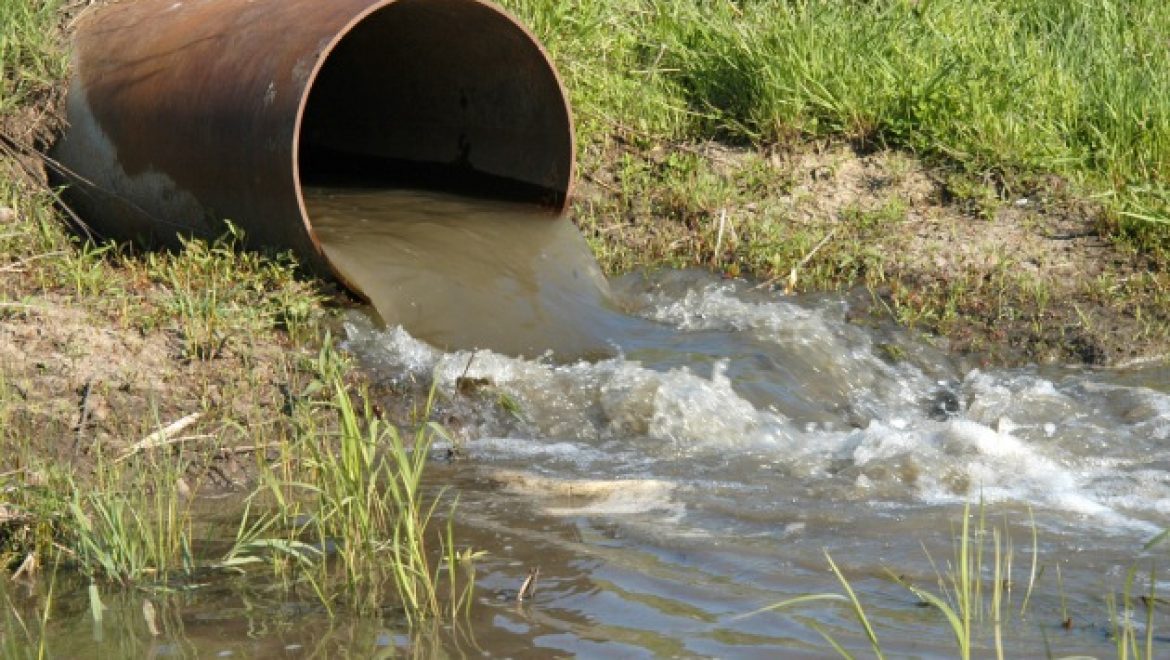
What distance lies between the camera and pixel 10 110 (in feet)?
21.2

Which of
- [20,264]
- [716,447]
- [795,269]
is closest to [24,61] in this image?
[20,264]

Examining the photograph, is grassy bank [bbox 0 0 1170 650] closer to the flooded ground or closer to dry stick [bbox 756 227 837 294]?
dry stick [bbox 756 227 837 294]

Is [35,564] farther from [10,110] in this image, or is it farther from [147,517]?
[10,110]

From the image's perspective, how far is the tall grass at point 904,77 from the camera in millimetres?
6930

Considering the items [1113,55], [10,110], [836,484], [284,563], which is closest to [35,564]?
[284,563]

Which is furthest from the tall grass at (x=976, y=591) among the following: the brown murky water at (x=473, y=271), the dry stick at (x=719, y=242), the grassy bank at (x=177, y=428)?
the dry stick at (x=719, y=242)

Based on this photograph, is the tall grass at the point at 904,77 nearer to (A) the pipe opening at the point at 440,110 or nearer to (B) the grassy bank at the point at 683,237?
(B) the grassy bank at the point at 683,237

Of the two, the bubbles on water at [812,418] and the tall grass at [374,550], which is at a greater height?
the tall grass at [374,550]

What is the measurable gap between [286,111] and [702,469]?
78.8 inches

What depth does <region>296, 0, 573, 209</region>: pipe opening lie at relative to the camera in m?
6.53

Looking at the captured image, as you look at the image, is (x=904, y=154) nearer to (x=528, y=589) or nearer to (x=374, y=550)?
(x=528, y=589)

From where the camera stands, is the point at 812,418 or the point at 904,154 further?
the point at 904,154

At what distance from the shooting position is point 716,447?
488 cm

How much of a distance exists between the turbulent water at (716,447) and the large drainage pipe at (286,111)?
352 millimetres
